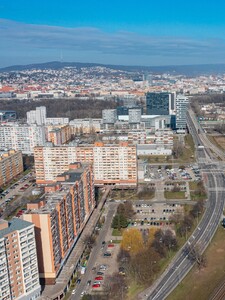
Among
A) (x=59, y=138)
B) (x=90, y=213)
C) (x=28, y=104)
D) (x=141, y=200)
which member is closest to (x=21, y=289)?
(x=90, y=213)

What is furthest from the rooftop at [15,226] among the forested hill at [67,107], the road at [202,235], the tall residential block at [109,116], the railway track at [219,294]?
the forested hill at [67,107]

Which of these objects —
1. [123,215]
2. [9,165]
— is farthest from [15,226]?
[9,165]

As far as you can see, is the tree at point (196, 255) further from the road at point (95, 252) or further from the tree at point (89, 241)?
the tree at point (89, 241)

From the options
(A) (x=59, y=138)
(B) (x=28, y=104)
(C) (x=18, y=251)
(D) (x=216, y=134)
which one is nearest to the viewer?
(C) (x=18, y=251)

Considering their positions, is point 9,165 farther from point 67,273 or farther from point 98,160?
point 67,273

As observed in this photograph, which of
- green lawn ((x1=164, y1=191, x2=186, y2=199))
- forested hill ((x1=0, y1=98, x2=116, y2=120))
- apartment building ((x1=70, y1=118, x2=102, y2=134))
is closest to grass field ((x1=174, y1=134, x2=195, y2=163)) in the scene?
green lawn ((x1=164, y1=191, x2=186, y2=199))

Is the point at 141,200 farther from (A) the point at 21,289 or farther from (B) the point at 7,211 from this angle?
(A) the point at 21,289

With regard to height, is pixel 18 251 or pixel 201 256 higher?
pixel 18 251
